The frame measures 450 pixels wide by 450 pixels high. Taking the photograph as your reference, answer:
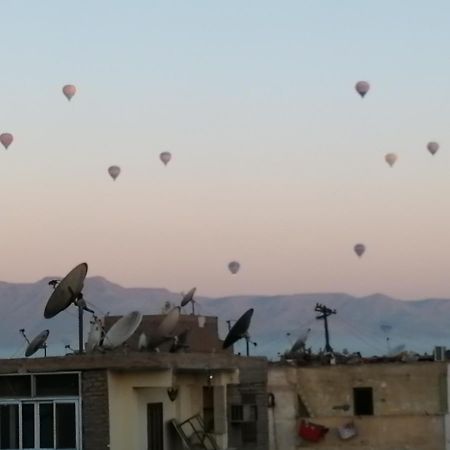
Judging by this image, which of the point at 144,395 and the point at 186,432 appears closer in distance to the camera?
the point at 144,395

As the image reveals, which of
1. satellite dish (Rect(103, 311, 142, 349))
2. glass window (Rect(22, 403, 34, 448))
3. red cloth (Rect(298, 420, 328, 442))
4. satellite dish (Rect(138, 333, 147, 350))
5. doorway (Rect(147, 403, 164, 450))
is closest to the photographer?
glass window (Rect(22, 403, 34, 448))

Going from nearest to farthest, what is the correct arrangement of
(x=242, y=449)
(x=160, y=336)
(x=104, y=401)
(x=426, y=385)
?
(x=104, y=401), (x=160, y=336), (x=242, y=449), (x=426, y=385)

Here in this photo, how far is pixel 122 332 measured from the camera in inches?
1096

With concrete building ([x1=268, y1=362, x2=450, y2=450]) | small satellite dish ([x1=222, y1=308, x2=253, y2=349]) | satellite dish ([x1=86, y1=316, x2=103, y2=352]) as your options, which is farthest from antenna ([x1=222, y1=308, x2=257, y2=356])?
concrete building ([x1=268, y1=362, x2=450, y2=450])

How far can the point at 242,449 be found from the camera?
111 feet

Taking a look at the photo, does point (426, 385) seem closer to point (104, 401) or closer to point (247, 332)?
point (247, 332)

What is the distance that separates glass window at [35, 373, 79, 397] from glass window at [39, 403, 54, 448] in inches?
10.0

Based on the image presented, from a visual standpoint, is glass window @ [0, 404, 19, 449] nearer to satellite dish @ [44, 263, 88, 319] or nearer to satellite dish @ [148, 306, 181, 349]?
satellite dish @ [44, 263, 88, 319]

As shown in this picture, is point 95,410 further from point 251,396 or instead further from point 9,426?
point 251,396

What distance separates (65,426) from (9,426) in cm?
132

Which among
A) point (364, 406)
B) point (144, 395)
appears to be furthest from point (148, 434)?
point (364, 406)

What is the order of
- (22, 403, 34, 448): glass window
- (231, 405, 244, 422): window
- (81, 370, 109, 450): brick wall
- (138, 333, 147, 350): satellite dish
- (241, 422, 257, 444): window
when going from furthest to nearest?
(241, 422, 257, 444): window
(231, 405, 244, 422): window
(138, 333, 147, 350): satellite dish
(22, 403, 34, 448): glass window
(81, 370, 109, 450): brick wall

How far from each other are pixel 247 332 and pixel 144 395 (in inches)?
294

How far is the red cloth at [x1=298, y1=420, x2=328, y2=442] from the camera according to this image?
46.3 meters
